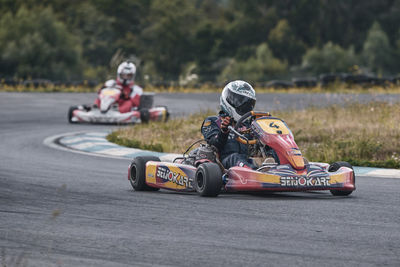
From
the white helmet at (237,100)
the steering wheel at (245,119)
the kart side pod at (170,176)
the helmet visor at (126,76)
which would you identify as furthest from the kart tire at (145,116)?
the steering wheel at (245,119)

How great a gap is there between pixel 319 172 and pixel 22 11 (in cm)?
4962

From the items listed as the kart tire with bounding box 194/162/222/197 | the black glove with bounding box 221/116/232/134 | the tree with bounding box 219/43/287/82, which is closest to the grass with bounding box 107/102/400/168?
the black glove with bounding box 221/116/232/134

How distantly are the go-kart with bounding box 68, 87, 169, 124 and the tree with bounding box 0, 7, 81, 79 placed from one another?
27.8m

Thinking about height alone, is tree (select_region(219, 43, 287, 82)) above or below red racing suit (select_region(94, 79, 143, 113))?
above

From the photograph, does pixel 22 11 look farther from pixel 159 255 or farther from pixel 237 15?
pixel 159 255

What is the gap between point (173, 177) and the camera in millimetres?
8367

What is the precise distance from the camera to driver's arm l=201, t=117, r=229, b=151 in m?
8.21

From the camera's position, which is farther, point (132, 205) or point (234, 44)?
point (234, 44)

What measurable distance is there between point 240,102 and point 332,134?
463cm

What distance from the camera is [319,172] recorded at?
763 centimetres

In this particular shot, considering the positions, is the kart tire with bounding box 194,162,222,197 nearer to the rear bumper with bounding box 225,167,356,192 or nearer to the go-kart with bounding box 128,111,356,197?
the go-kart with bounding box 128,111,356,197

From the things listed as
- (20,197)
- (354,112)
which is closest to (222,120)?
(20,197)

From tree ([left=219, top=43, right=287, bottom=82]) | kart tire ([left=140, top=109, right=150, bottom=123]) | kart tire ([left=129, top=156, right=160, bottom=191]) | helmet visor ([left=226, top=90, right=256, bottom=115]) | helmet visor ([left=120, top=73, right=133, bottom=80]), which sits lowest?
kart tire ([left=129, top=156, right=160, bottom=191])

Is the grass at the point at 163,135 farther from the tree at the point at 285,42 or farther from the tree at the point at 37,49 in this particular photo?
the tree at the point at 285,42
